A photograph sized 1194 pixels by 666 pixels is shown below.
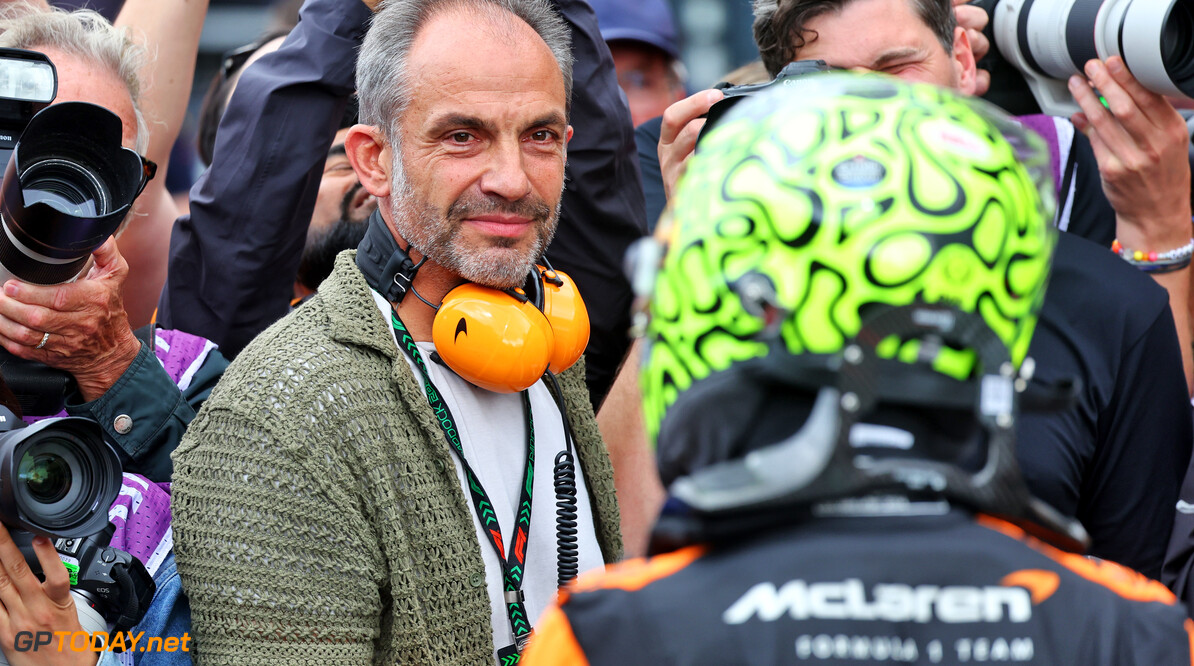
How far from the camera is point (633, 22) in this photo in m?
3.87

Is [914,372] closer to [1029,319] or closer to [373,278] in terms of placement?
[1029,319]

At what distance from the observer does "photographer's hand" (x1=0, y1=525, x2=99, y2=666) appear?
1.72 m

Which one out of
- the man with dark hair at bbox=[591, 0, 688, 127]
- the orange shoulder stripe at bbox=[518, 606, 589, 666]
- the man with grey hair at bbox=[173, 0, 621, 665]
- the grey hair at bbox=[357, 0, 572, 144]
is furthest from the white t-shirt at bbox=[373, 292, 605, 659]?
the man with dark hair at bbox=[591, 0, 688, 127]

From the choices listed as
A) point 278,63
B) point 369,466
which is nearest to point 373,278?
point 369,466

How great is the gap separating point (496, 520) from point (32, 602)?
74 centimetres

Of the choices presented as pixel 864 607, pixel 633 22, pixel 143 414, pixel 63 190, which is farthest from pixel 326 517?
pixel 633 22

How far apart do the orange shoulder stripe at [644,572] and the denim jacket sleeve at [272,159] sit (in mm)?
1858

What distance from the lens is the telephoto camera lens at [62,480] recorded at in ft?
5.44

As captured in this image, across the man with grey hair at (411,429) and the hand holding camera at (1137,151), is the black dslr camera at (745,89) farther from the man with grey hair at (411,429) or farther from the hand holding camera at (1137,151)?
the hand holding camera at (1137,151)

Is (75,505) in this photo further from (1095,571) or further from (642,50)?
(642,50)

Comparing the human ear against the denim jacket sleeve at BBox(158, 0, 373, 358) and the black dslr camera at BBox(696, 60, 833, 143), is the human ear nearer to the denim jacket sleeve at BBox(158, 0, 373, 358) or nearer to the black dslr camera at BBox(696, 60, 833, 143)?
the denim jacket sleeve at BBox(158, 0, 373, 358)

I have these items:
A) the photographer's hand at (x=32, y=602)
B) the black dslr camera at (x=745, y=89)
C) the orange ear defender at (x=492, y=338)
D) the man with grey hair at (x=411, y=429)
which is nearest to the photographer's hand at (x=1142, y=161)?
the black dslr camera at (x=745, y=89)

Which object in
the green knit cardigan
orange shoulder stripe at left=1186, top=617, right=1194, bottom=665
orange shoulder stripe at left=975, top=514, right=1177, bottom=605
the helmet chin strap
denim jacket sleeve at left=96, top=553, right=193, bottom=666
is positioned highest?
the helmet chin strap

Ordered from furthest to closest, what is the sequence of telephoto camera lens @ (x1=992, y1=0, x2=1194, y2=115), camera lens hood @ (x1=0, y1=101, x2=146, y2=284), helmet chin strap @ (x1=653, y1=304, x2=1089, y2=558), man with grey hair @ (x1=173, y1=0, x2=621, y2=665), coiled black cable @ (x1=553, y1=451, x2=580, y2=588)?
telephoto camera lens @ (x1=992, y1=0, x2=1194, y2=115)
coiled black cable @ (x1=553, y1=451, x2=580, y2=588)
camera lens hood @ (x1=0, y1=101, x2=146, y2=284)
man with grey hair @ (x1=173, y1=0, x2=621, y2=665)
helmet chin strap @ (x1=653, y1=304, x2=1089, y2=558)
